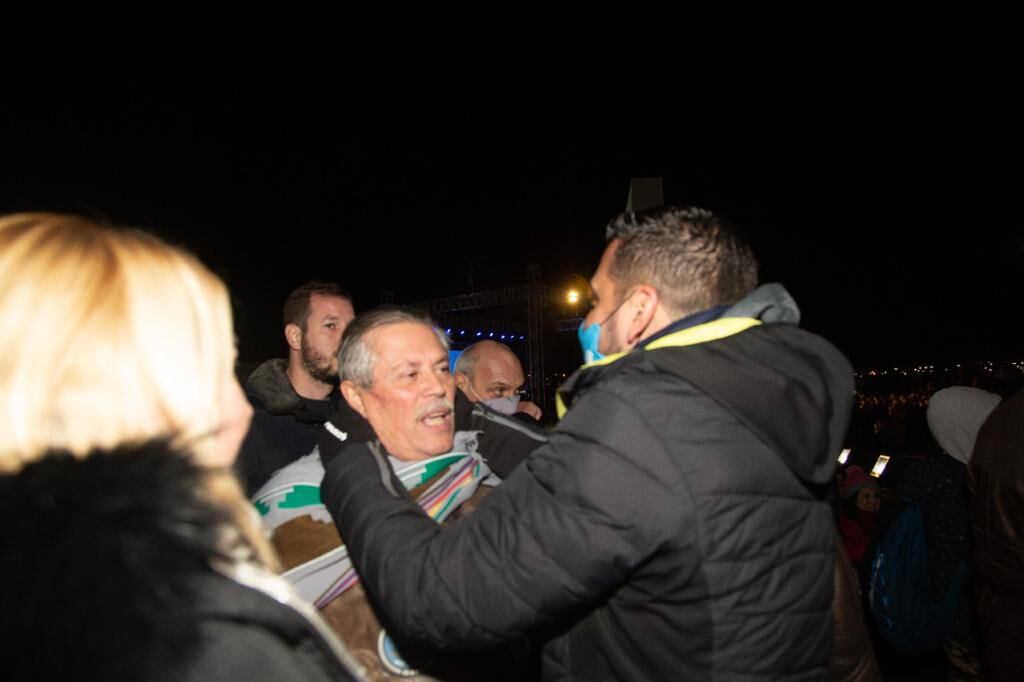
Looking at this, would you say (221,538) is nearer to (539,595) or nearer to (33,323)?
(33,323)

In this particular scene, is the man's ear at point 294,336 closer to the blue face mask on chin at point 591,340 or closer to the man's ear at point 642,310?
the blue face mask on chin at point 591,340

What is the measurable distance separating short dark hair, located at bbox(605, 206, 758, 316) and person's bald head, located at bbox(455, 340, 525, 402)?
2.70 metres

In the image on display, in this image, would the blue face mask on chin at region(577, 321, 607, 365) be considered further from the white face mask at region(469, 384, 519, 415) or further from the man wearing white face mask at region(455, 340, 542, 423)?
the man wearing white face mask at region(455, 340, 542, 423)

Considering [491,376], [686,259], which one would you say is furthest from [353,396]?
[491,376]

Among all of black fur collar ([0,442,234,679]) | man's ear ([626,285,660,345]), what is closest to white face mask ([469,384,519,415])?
man's ear ([626,285,660,345])

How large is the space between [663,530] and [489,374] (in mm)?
3185

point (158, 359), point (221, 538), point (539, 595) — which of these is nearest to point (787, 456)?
point (539, 595)

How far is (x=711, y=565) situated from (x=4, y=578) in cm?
119

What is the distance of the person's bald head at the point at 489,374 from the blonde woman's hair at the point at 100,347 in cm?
336

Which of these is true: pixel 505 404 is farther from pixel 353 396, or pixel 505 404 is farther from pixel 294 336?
pixel 353 396

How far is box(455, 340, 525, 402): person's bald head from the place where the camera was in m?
4.36

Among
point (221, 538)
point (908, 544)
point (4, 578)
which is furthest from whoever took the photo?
point (908, 544)

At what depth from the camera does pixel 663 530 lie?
122 cm

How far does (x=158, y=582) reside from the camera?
70cm
